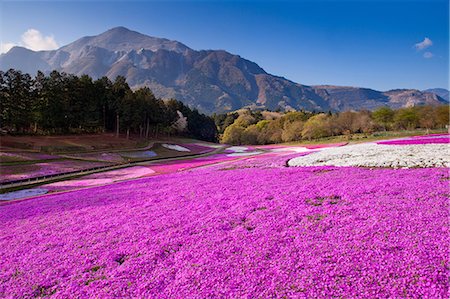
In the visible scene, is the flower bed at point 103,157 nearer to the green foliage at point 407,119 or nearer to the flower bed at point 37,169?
the flower bed at point 37,169

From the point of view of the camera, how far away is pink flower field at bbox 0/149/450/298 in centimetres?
712

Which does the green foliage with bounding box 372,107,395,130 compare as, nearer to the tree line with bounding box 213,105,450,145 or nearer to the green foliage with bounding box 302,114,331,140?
the tree line with bounding box 213,105,450,145

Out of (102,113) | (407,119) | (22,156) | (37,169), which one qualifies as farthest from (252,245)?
(407,119)

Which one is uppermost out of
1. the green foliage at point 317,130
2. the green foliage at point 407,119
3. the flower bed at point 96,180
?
the green foliage at point 407,119

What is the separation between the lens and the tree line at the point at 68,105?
6191cm

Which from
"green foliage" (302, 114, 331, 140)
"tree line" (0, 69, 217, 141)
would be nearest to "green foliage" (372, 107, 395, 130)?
"green foliage" (302, 114, 331, 140)

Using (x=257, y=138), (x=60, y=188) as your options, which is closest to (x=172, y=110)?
(x=257, y=138)

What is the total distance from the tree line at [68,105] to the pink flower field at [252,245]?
55921 millimetres

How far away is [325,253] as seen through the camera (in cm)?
831

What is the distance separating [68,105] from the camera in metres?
69.8

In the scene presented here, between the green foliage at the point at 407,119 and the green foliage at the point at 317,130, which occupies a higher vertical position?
the green foliage at the point at 407,119

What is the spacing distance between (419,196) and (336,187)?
4.07 metres

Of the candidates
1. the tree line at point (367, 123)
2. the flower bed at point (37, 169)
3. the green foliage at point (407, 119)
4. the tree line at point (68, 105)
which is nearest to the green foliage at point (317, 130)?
the tree line at point (367, 123)

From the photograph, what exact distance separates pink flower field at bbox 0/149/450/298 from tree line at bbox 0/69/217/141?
55.9 metres
